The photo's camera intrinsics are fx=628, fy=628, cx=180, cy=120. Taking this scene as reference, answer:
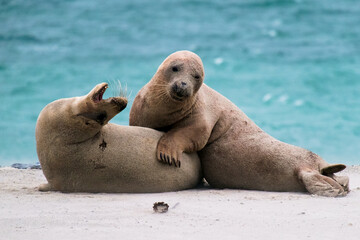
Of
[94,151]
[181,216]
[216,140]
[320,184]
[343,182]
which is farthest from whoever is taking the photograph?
[216,140]

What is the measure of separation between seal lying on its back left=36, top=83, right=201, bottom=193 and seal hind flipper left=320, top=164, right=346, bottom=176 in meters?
1.59

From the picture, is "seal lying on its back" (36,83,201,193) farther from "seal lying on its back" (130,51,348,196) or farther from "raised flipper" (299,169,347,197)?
"raised flipper" (299,169,347,197)

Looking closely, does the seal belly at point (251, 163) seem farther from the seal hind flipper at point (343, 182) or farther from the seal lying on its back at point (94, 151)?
the seal lying on its back at point (94, 151)

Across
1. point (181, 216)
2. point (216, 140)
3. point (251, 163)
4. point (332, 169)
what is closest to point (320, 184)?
point (332, 169)

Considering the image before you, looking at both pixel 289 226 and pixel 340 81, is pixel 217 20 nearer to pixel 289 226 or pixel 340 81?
pixel 340 81

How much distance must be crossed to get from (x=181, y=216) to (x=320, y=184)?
1.98 meters

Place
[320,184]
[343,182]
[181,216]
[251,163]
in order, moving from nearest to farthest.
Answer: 1. [181,216]
2. [320,184]
3. [343,182]
4. [251,163]

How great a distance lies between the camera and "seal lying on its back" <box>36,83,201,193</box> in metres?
5.86

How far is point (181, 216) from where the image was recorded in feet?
16.0

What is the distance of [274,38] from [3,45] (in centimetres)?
913

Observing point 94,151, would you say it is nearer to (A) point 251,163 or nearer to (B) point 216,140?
(B) point 216,140

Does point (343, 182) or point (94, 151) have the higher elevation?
point (94, 151)

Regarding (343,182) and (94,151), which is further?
(343,182)

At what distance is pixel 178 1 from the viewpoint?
75.4ft
